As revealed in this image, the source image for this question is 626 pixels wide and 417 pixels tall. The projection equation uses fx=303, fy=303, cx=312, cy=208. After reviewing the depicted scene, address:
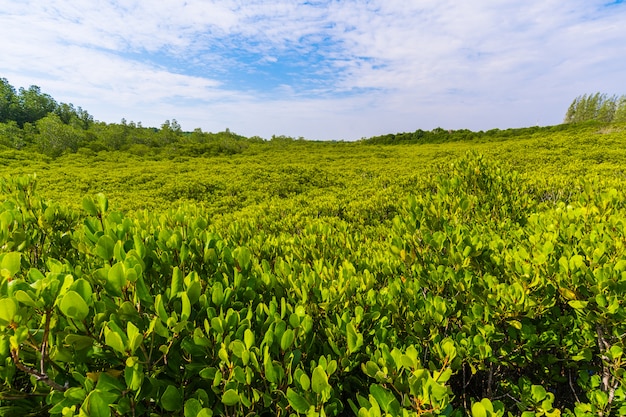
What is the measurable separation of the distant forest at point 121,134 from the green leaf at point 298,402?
41971 millimetres

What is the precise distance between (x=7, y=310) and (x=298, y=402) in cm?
118

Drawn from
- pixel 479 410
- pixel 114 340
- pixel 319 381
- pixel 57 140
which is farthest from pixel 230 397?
pixel 57 140

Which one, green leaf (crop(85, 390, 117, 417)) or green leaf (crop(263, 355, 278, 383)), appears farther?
green leaf (crop(263, 355, 278, 383))

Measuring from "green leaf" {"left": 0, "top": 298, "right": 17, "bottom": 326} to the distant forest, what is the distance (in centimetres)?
4169

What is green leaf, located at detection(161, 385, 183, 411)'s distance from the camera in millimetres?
1317

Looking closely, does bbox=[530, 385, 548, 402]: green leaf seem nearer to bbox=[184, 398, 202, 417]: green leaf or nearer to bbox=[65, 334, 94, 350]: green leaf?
bbox=[184, 398, 202, 417]: green leaf

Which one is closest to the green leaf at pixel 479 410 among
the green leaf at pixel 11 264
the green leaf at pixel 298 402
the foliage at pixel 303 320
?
the foliage at pixel 303 320

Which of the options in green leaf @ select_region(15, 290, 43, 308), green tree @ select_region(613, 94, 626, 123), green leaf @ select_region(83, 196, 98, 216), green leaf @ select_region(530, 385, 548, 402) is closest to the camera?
green leaf @ select_region(15, 290, 43, 308)

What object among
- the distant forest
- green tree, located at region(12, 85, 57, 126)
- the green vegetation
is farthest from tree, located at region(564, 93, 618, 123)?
green tree, located at region(12, 85, 57, 126)

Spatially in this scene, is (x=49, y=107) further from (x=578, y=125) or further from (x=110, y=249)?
(x=578, y=125)

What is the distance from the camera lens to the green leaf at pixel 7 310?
1.09 m

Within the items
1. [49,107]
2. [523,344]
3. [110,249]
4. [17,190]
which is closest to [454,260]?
[523,344]

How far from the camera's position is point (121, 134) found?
47031 mm

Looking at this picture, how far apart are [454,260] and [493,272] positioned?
488 millimetres
